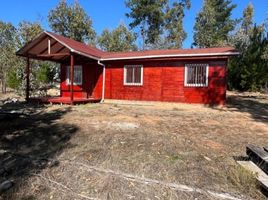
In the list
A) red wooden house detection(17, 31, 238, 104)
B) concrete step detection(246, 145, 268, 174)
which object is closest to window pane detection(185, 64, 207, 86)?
red wooden house detection(17, 31, 238, 104)

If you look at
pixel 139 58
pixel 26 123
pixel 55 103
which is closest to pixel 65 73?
pixel 55 103

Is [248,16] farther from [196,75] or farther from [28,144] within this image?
[28,144]

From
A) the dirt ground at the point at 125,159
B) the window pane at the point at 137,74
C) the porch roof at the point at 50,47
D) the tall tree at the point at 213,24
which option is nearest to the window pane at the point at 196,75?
the window pane at the point at 137,74

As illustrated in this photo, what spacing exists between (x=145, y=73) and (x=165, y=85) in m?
1.21

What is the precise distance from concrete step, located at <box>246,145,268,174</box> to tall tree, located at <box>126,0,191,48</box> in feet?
103

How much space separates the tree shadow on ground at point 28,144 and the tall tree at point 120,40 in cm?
2707

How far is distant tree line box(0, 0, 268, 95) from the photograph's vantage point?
21053 mm

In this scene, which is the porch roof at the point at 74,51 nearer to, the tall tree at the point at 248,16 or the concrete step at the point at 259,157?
the concrete step at the point at 259,157

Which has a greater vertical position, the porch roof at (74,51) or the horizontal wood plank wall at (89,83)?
the porch roof at (74,51)

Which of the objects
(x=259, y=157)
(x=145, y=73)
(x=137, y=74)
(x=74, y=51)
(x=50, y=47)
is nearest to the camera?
(x=259, y=157)

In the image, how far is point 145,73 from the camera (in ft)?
46.9

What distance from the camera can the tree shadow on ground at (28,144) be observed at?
4688 mm

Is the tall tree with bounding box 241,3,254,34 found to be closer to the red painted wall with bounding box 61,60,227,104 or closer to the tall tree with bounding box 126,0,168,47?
the tall tree with bounding box 126,0,168,47

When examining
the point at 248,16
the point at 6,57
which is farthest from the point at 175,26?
the point at 6,57
